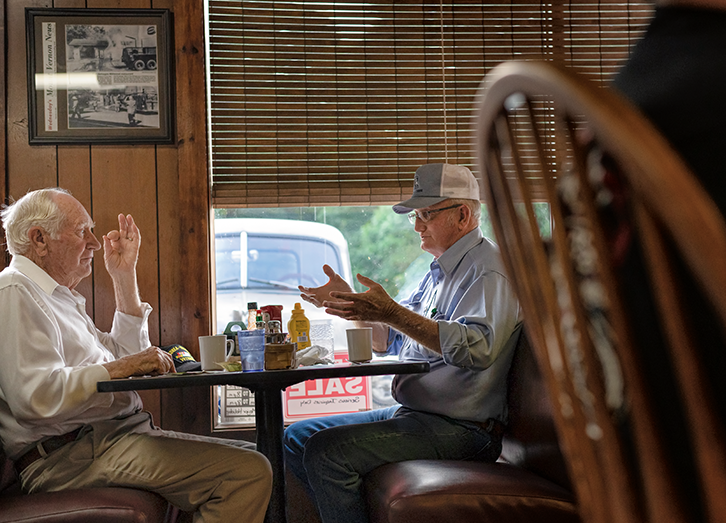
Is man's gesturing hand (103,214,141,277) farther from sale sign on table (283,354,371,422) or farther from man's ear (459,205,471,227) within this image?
man's ear (459,205,471,227)

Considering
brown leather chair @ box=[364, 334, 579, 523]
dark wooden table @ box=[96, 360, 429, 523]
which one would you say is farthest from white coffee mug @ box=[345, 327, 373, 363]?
brown leather chair @ box=[364, 334, 579, 523]

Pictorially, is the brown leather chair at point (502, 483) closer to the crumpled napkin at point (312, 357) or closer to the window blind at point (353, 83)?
the crumpled napkin at point (312, 357)

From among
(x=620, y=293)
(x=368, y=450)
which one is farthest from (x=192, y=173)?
(x=620, y=293)

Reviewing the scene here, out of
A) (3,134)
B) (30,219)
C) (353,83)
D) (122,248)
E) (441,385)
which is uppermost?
(353,83)

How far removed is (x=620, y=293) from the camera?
1.65 feet

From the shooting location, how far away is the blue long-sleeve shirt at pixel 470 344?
6.64ft

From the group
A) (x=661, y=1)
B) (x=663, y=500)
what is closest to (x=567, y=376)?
(x=663, y=500)

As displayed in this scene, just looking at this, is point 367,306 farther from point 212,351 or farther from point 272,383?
point 212,351

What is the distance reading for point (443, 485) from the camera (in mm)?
1712

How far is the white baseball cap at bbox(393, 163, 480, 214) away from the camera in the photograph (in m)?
2.42

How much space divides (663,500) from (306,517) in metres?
2.46

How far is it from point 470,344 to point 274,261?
1.24 meters

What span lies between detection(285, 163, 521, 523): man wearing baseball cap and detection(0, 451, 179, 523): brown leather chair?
521 millimetres

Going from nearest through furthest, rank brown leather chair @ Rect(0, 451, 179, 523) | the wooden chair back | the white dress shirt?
the wooden chair back → brown leather chair @ Rect(0, 451, 179, 523) → the white dress shirt
